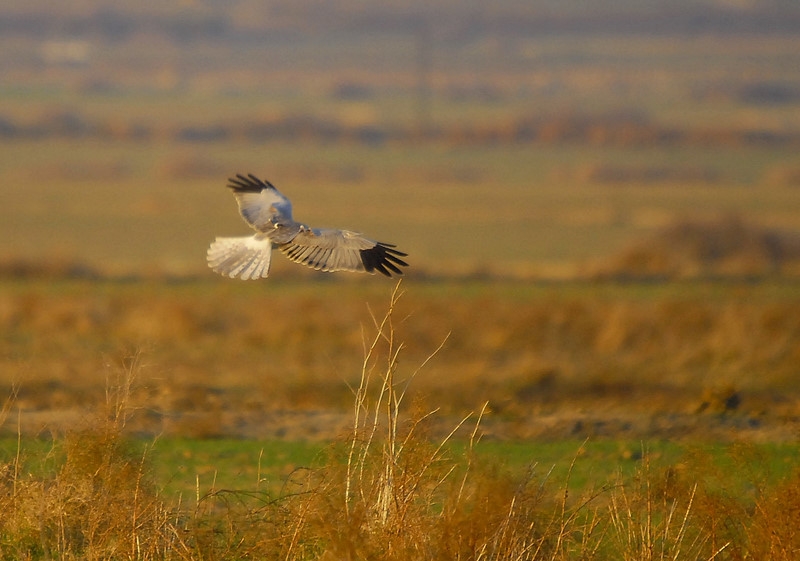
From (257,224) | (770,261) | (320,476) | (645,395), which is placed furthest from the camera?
(770,261)

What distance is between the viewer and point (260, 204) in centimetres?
980

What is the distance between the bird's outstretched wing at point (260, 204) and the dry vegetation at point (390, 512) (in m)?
1.70

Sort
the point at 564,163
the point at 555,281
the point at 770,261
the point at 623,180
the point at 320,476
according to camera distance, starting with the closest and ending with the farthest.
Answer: the point at 320,476 → the point at 555,281 → the point at 770,261 → the point at 623,180 → the point at 564,163

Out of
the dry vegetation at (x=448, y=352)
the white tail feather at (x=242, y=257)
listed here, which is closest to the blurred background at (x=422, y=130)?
the dry vegetation at (x=448, y=352)

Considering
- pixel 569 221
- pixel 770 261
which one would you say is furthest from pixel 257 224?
pixel 569 221

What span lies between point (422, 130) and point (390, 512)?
79363mm

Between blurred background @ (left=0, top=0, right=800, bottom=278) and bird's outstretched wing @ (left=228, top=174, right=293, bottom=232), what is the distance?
73.6 feet

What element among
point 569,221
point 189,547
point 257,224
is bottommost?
point 569,221

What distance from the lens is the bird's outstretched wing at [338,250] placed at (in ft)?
30.2

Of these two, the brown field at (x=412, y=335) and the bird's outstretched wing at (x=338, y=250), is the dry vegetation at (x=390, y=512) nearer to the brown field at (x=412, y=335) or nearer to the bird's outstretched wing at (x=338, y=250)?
the brown field at (x=412, y=335)

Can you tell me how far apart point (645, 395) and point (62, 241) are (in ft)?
98.5

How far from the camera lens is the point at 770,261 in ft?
120

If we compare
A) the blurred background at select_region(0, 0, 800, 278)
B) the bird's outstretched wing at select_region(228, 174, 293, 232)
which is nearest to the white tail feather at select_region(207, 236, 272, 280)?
the bird's outstretched wing at select_region(228, 174, 293, 232)

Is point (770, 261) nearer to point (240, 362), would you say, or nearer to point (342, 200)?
point (240, 362)
